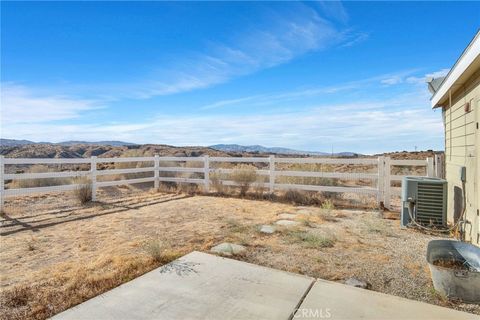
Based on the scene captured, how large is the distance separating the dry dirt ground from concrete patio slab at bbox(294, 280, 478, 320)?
0.87ft

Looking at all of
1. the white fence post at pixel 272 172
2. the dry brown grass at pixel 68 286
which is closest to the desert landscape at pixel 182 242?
the dry brown grass at pixel 68 286

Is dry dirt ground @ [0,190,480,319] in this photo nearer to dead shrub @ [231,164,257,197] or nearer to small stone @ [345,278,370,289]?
small stone @ [345,278,370,289]

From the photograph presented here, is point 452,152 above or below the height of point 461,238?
above

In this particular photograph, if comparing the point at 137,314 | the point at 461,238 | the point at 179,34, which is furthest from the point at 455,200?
the point at 179,34

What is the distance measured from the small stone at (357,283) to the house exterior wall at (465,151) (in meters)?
2.39

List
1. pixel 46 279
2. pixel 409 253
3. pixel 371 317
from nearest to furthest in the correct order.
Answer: pixel 371 317, pixel 46 279, pixel 409 253

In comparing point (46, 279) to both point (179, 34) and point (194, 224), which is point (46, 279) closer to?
point (194, 224)

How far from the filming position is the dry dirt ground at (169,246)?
351 cm

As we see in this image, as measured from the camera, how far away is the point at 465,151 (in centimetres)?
570

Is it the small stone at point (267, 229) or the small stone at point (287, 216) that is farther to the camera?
the small stone at point (287, 216)

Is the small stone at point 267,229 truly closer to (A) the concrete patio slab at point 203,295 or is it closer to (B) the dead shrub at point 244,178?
(A) the concrete patio slab at point 203,295

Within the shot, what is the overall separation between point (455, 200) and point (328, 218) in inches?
97.3

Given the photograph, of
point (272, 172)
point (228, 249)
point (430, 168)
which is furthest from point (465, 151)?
point (272, 172)

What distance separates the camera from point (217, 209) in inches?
332
